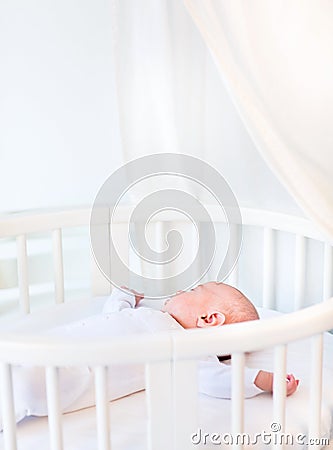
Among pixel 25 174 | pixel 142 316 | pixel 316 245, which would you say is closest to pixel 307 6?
pixel 316 245

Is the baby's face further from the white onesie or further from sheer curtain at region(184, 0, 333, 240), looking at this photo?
sheer curtain at region(184, 0, 333, 240)

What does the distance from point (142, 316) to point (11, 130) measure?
0.78m

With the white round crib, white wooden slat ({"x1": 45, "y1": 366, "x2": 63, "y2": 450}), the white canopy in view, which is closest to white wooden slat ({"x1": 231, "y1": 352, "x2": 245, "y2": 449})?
Result: the white round crib

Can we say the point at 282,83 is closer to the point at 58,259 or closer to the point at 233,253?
the point at 233,253

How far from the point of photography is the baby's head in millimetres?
1426

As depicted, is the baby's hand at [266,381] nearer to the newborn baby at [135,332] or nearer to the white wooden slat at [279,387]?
the newborn baby at [135,332]

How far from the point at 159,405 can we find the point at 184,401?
4 centimetres

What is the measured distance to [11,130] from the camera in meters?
1.92

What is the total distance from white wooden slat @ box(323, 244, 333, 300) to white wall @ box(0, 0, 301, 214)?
2.33 feet

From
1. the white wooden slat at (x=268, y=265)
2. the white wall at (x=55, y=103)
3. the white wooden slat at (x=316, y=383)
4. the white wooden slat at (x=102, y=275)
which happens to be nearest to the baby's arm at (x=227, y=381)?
the white wooden slat at (x=316, y=383)

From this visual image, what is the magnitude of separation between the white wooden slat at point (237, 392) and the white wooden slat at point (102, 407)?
0.18 metres

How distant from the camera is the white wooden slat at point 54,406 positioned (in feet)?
3.00

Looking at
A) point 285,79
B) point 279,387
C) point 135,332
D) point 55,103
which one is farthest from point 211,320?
point 55,103

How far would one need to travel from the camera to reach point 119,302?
155 cm
